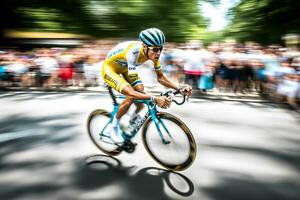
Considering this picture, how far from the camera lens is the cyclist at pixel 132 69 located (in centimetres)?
434

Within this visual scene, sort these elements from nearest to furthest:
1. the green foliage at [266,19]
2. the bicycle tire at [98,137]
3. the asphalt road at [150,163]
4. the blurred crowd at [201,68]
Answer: the asphalt road at [150,163] → the bicycle tire at [98,137] → the green foliage at [266,19] → the blurred crowd at [201,68]

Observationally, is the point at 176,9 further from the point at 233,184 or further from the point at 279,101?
the point at 233,184

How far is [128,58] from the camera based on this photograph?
4.59 m

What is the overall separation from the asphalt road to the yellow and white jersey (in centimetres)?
138

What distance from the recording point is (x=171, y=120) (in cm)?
457

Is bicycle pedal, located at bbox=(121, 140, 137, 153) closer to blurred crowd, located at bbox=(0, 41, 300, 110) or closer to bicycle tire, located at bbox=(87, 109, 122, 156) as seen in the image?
bicycle tire, located at bbox=(87, 109, 122, 156)

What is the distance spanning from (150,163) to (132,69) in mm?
1451

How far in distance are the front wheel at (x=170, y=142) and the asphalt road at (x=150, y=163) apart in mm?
170

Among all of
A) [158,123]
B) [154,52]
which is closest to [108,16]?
[154,52]

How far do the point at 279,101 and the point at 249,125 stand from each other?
3.04 metres

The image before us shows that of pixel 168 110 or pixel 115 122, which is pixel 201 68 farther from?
pixel 115 122

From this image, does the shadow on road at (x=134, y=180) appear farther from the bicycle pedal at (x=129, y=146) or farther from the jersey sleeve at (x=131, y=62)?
the jersey sleeve at (x=131, y=62)

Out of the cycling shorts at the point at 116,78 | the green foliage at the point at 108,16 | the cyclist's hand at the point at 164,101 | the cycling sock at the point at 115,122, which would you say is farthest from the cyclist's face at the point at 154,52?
the green foliage at the point at 108,16

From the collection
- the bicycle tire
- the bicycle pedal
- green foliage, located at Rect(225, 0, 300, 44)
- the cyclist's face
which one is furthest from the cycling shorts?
green foliage, located at Rect(225, 0, 300, 44)
